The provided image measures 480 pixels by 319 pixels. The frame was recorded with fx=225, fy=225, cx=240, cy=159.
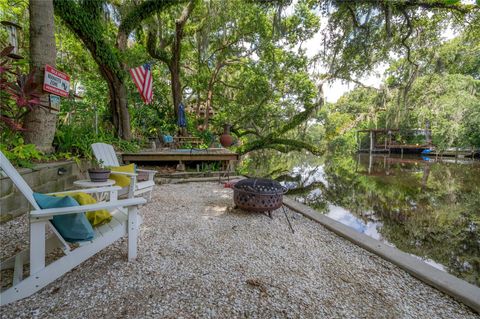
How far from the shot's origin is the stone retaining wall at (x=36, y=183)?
234 cm

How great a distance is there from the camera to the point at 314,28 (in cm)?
880

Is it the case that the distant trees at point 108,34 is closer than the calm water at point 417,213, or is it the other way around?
the calm water at point 417,213

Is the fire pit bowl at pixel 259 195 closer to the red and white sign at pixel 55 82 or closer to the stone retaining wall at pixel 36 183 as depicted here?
the stone retaining wall at pixel 36 183

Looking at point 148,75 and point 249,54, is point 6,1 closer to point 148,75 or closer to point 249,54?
point 148,75

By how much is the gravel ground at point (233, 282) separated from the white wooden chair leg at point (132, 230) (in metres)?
0.07

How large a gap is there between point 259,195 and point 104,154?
2.59m

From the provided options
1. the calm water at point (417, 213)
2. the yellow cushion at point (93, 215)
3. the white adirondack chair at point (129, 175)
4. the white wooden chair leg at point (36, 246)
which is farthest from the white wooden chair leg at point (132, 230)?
the calm water at point (417, 213)

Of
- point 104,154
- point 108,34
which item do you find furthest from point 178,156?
point 108,34

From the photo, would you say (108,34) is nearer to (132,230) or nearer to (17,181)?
(17,181)

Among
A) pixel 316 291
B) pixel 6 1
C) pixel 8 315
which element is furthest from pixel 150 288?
pixel 6 1

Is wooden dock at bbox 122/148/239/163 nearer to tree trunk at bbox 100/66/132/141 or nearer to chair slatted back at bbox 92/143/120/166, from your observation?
tree trunk at bbox 100/66/132/141

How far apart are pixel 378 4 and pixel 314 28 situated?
4014 mm

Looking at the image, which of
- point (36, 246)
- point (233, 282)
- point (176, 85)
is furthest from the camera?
point (176, 85)

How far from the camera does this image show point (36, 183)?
106 inches
